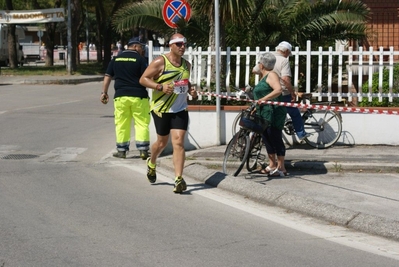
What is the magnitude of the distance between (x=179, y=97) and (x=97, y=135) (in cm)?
593

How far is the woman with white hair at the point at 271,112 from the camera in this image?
10.5m

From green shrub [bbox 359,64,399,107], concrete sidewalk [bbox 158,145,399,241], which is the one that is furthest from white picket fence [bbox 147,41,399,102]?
concrete sidewalk [bbox 158,145,399,241]

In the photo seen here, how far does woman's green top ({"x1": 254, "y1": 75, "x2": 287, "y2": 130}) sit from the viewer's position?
1062cm

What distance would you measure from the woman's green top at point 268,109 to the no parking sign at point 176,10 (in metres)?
4.56

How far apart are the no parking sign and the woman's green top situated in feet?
15.0

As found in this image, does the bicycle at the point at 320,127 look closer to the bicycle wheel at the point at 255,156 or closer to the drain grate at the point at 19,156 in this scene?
the bicycle wheel at the point at 255,156

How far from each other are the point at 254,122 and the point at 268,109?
276mm

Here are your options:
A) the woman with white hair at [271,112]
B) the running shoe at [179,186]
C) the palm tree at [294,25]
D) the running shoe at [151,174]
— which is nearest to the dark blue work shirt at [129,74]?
the running shoe at [151,174]

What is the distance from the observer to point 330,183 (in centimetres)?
1034

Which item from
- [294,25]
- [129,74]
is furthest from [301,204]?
[294,25]

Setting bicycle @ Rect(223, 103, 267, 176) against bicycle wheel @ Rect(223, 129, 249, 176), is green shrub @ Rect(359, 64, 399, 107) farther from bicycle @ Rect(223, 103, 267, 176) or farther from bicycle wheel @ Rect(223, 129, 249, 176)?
bicycle wheel @ Rect(223, 129, 249, 176)

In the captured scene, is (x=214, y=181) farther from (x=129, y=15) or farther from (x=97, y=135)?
(x=129, y=15)

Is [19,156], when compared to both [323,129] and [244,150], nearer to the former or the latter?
[244,150]

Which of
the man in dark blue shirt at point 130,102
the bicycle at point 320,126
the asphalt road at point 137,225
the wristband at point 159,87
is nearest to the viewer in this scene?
the asphalt road at point 137,225
